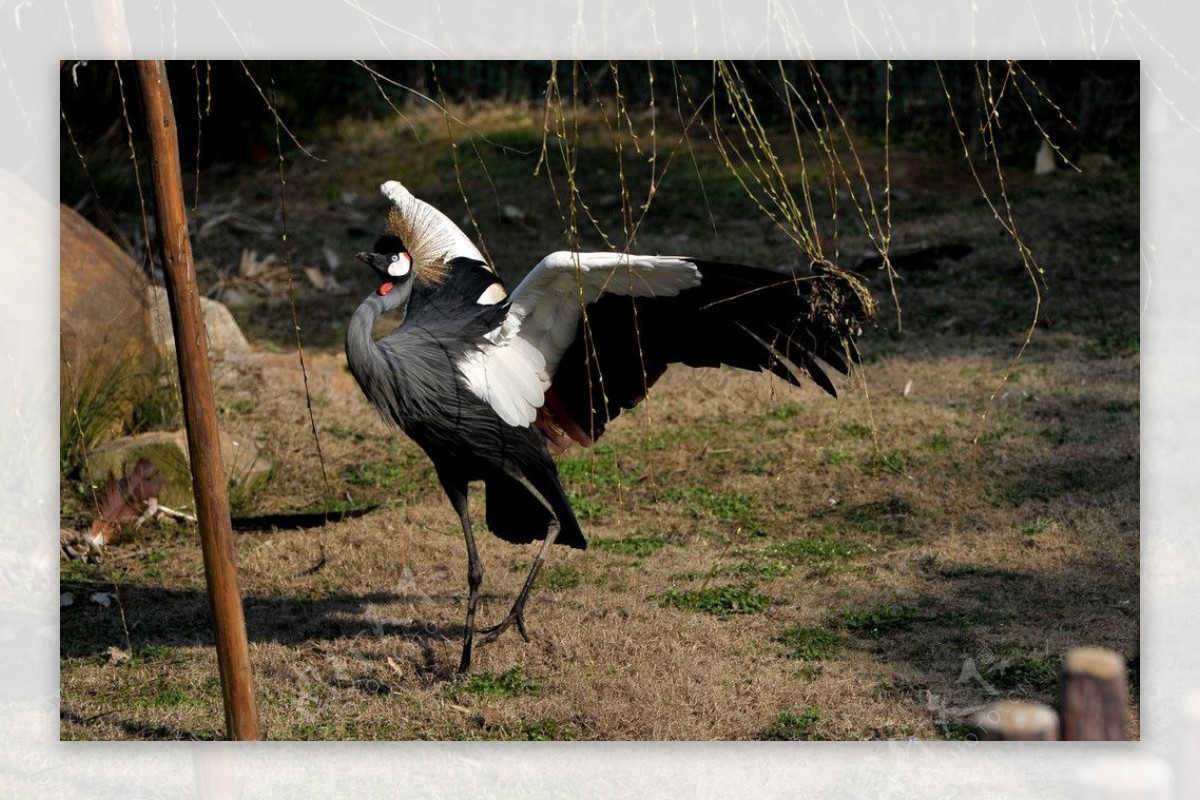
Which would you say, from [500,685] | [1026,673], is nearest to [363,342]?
[500,685]

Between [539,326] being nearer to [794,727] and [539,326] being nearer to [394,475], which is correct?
[794,727]

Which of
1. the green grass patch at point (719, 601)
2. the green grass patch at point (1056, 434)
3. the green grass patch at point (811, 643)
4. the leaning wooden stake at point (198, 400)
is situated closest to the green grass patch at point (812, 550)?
the green grass patch at point (719, 601)

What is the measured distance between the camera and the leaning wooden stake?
7.96 ft

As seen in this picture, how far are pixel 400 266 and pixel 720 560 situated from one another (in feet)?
4.16

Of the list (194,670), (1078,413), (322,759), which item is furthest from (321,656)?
(1078,413)

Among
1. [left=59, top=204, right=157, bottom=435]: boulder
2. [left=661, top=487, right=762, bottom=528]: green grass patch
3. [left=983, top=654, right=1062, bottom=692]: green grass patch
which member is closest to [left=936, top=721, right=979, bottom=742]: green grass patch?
[left=983, top=654, right=1062, bottom=692]: green grass patch

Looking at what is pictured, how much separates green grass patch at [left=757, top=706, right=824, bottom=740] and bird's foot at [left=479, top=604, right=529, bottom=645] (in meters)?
0.76

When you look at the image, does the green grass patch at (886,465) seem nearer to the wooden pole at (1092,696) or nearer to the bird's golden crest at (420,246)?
the bird's golden crest at (420,246)

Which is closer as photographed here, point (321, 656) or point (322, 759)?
point (322, 759)

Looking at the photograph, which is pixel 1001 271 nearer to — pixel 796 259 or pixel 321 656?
pixel 796 259

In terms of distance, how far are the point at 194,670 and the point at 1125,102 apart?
623 cm

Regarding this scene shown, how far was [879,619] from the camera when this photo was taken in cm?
369

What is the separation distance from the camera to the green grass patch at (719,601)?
148 inches

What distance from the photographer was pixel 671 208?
784 centimetres
